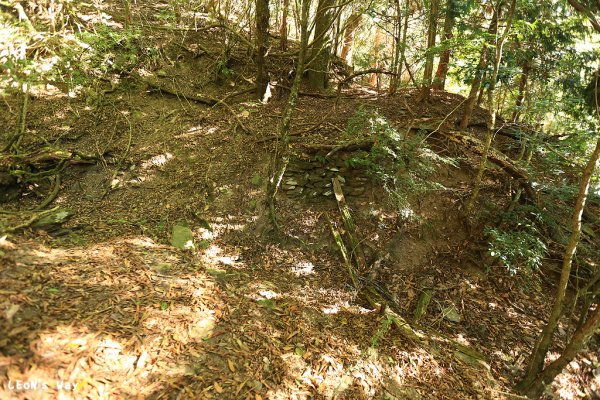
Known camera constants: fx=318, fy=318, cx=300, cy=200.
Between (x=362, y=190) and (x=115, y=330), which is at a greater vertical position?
(x=362, y=190)

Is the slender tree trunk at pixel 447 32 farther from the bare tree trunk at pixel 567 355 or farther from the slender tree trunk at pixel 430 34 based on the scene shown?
the bare tree trunk at pixel 567 355

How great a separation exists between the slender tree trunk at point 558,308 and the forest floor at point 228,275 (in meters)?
0.33

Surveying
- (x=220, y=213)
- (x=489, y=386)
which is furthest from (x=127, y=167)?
(x=489, y=386)

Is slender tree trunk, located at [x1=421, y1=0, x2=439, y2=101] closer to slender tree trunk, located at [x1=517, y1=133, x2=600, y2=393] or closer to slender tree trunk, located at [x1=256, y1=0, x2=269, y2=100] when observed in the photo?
slender tree trunk, located at [x1=256, y1=0, x2=269, y2=100]

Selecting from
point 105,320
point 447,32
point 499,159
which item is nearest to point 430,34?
point 447,32

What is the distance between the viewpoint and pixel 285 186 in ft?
21.1

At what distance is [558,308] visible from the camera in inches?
157

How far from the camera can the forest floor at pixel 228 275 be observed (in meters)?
2.86

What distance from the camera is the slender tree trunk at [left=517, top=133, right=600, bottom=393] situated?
381cm

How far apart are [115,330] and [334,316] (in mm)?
2600

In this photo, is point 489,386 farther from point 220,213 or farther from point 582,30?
point 582,30

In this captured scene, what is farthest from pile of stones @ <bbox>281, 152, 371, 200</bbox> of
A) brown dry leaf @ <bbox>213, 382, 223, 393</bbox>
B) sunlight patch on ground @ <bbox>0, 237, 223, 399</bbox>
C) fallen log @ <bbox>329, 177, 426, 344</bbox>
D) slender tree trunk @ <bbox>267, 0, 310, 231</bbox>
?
brown dry leaf @ <bbox>213, 382, 223, 393</bbox>

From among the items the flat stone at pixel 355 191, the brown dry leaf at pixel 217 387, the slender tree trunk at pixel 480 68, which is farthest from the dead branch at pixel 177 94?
the brown dry leaf at pixel 217 387

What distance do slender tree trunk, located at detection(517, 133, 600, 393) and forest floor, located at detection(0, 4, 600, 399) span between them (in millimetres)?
335
